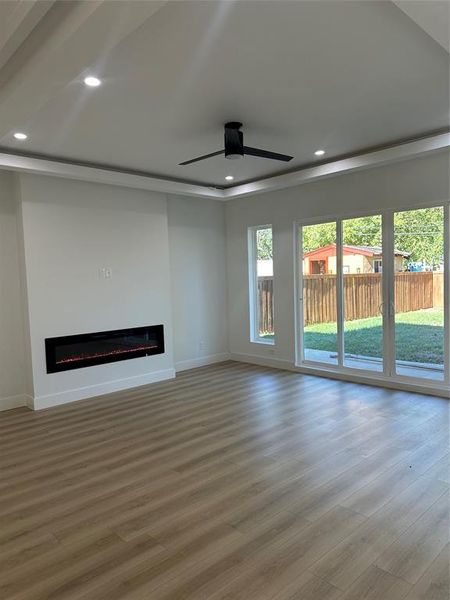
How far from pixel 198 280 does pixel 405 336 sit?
340 cm

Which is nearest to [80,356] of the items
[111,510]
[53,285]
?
[53,285]

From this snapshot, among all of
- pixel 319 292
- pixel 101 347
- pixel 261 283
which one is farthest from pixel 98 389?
pixel 319 292

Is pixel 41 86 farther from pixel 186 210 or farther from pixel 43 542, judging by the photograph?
pixel 186 210

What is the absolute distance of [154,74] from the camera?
2.96 m

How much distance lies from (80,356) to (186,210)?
9.68 ft

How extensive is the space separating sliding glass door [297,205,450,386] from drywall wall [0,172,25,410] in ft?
13.1

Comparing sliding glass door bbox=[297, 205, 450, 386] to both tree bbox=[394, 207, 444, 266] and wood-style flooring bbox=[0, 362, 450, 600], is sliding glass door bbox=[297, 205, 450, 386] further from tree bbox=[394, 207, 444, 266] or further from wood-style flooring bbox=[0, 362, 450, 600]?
wood-style flooring bbox=[0, 362, 450, 600]

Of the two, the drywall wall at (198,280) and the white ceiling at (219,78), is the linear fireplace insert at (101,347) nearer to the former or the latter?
the drywall wall at (198,280)

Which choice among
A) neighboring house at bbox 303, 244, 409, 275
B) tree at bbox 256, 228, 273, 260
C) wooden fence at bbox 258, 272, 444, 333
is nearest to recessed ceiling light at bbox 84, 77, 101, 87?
neighboring house at bbox 303, 244, 409, 275

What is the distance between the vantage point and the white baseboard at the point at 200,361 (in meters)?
6.75

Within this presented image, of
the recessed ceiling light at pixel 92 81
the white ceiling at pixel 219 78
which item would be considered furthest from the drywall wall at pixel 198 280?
the recessed ceiling light at pixel 92 81

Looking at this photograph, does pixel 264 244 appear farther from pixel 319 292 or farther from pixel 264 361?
pixel 264 361

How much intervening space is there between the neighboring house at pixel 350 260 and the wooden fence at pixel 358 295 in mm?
81

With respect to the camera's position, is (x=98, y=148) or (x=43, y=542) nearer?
(x=43, y=542)
